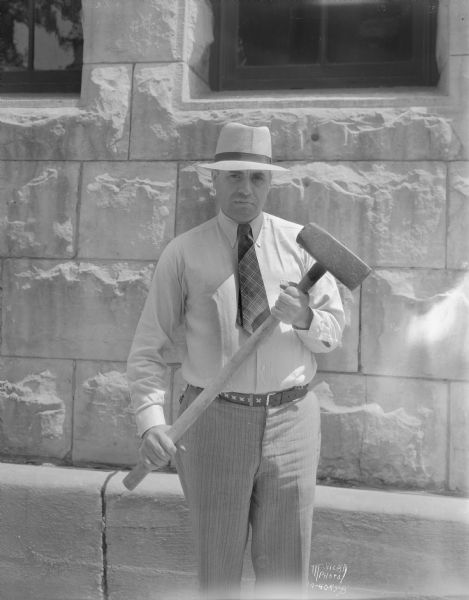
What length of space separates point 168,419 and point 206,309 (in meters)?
1.39

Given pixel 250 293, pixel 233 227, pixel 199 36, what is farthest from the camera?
pixel 199 36

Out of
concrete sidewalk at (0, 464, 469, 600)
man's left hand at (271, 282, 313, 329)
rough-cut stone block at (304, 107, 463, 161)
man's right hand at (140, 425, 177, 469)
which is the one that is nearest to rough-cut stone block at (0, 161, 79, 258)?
concrete sidewalk at (0, 464, 469, 600)

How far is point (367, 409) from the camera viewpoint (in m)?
3.67

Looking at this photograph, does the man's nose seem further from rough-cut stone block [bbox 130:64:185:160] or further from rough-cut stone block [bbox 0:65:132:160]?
rough-cut stone block [bbox 0:65:132:160]

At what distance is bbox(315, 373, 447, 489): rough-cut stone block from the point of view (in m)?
3.62

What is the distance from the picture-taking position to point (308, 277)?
8.20 feet

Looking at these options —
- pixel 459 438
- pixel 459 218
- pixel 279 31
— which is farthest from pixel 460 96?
pixel 459 438

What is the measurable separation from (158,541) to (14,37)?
3040 millimetres

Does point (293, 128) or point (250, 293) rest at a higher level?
point (293, 128)

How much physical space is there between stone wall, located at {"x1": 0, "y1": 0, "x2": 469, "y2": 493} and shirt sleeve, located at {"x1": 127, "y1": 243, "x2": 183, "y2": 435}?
1.06 m

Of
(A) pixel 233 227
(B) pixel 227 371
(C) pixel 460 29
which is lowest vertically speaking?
(B) pixel 227 371

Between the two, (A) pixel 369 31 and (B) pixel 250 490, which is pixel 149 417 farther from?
(A) pixel 369 31

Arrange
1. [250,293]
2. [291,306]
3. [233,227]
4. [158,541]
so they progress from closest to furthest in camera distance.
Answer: [291,306] → [250,293] → [233,227] → [158,541]

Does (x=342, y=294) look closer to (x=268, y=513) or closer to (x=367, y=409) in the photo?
(x=367, y=409)
